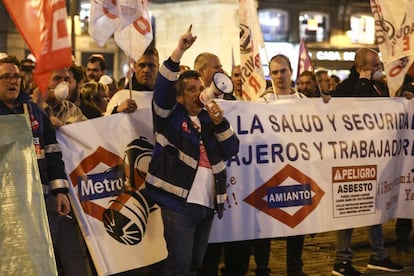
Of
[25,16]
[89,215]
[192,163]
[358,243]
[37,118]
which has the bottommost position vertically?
[358,243]

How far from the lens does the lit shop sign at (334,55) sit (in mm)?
33188

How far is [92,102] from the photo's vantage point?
25.8 feet

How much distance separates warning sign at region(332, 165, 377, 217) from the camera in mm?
7621

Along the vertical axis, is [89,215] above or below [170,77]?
below

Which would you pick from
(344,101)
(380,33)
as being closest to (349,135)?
(344,101)

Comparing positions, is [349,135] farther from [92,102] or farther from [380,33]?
[92,102]

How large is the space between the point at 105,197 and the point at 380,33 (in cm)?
346

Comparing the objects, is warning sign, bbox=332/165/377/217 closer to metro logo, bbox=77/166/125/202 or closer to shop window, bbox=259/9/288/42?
metro logo, bbox=77/166/125/202

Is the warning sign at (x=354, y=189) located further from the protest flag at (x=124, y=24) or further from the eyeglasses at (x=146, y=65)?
the protest flag at (x=124, y=24)

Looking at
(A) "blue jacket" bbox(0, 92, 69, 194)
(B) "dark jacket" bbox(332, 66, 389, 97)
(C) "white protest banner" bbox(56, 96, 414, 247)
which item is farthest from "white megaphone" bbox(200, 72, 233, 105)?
(B) "dark jacket" bbox(332, 66, 389, 97)

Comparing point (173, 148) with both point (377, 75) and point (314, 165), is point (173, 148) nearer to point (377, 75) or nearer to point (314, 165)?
point (314, 165)

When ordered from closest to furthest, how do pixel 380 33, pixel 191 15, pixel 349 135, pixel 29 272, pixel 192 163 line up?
1. pixel 29 272
2. pixel 192 163
3. pixel 349 135
4. pixel 380 33
5. pixel 191 15

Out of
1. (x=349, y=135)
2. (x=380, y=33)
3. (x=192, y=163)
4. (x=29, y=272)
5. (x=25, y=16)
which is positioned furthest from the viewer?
(x=380, y=33)

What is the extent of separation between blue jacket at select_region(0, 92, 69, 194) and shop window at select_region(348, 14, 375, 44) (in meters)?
30.2
